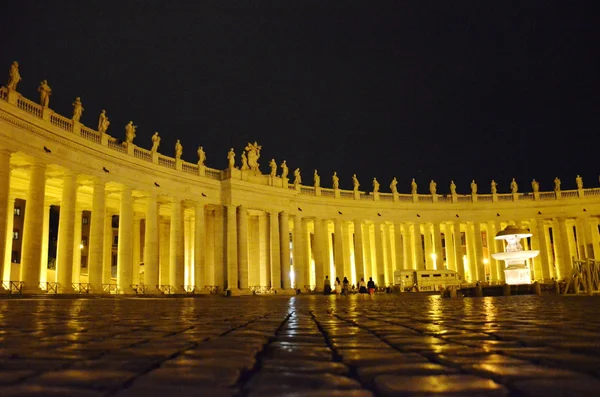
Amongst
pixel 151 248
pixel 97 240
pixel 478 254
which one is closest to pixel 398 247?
pixel 478 254

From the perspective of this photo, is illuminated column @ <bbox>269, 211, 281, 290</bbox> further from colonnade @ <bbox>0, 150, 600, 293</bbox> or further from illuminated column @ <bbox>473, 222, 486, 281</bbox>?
illuminated column @ <bbox>473, 222, 486, 281</bbox>

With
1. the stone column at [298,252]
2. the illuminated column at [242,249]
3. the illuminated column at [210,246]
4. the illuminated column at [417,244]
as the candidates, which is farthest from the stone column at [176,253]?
the illuminated column at [417,244]

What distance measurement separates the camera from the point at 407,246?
7944cm

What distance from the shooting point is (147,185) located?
50.9 metres

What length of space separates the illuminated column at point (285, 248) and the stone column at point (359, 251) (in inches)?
463

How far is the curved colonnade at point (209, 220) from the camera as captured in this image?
3912cm

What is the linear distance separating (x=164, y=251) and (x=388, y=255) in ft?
111

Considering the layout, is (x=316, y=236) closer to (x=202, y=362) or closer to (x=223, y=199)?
(x=223, y=199)

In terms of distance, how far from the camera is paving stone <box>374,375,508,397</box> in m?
2.54

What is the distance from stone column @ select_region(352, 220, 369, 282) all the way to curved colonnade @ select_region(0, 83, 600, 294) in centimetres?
20

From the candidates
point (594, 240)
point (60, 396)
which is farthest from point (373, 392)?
point (594, 240)

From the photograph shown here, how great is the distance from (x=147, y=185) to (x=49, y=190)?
8865 mm

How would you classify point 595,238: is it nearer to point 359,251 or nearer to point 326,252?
point 359,251

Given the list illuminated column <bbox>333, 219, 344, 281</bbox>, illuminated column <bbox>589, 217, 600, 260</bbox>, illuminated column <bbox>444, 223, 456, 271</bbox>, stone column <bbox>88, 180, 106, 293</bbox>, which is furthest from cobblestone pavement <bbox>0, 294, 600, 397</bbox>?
illuminated column <bbox>589, 217, 600, 260</bbox>
